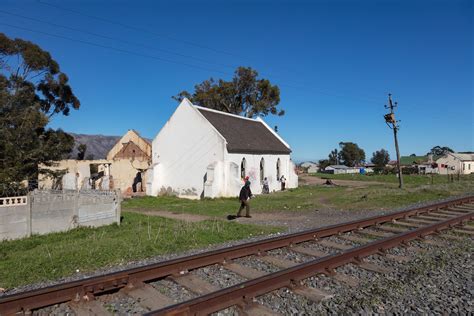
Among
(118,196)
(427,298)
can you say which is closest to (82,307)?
(427,298)

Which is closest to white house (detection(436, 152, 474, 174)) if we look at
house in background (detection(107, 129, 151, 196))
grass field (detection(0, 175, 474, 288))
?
house in background (detection(107, 129, 151, 196))

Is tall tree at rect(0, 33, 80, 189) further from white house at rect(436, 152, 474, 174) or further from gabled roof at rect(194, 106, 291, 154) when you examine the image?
white house at rect(436, 152, 474, 174)

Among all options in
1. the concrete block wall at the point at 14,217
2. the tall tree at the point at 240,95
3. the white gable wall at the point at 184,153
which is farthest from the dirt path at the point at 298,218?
the tall tree at the point at 240,95

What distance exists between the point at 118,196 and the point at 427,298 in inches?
437

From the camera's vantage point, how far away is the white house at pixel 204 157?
25188mm

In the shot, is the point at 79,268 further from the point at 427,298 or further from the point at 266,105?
the point at 266,105

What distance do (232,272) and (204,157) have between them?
19.5 metres

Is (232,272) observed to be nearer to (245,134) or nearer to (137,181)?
(245,134)

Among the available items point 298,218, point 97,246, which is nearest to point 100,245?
point 97,246

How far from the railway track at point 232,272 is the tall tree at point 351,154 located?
111092 mm

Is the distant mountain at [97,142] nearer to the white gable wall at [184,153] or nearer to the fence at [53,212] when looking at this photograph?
the white gable wall at [184,153]

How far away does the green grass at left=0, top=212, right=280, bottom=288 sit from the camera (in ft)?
Answer: 24.2

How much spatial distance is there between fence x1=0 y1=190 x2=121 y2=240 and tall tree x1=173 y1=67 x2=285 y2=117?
37156 mm

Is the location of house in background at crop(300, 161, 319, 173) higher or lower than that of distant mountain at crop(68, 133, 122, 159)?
lower
